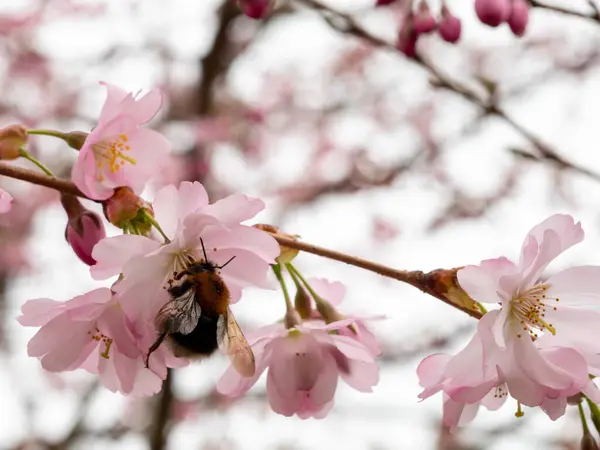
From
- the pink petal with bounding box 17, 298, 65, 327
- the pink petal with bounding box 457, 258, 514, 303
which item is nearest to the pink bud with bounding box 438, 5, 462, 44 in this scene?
the pink petal with bounding box 457, 258, 514, 303

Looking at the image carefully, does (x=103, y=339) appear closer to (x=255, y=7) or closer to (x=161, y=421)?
(x=255, y=7)

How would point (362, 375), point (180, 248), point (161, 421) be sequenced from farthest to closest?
1. point (161, 421)
2. point (362, 375)
3. point (180, 248)

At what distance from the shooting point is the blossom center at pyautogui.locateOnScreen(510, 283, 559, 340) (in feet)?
4.00

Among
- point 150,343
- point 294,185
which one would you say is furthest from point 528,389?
point 294,185

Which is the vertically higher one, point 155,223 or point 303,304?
point 155,223

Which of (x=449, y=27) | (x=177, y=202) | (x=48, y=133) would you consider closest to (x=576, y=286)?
(x=177, y=202)

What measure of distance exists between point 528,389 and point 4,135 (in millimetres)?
952

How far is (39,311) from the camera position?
123cm

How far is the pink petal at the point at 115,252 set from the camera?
3.56 ft

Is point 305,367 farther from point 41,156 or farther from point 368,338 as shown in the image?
point 41,156

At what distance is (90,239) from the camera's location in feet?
4.27

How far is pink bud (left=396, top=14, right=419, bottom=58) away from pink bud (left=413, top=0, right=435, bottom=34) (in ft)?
0.05

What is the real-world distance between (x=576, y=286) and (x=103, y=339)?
2.82 feet

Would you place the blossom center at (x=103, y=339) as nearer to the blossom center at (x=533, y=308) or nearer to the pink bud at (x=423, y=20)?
the blossom center at (x=533, y=308)
